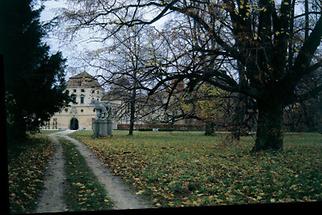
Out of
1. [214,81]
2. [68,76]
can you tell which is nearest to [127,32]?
[68,76]

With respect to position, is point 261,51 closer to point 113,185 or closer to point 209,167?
point 209,167

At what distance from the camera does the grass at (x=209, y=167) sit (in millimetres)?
2463

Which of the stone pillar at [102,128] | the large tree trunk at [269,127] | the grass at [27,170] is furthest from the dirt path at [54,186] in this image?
the large tree trunk at [269,127]

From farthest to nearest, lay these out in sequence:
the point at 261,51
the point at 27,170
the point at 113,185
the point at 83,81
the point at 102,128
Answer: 1. the point at 261,51
2. the point at 102,128
3. the point at 83,81
4. the point at 113,185
5. the point at 27,170

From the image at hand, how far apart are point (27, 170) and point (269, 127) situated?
1900 mm

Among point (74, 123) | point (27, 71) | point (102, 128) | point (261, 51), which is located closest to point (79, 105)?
point (74, 123)

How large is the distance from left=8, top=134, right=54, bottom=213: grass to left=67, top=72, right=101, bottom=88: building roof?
1.35 ft

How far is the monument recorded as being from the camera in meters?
2.64

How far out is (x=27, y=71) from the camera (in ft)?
7.55

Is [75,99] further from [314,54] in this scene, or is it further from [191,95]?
[314,54]

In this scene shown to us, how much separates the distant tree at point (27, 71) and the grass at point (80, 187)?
283mm

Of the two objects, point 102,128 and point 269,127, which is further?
point 269,127

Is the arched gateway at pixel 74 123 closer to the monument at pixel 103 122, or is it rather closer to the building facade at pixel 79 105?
the building facade at pixel 79 105

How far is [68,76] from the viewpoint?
8.12 ft
